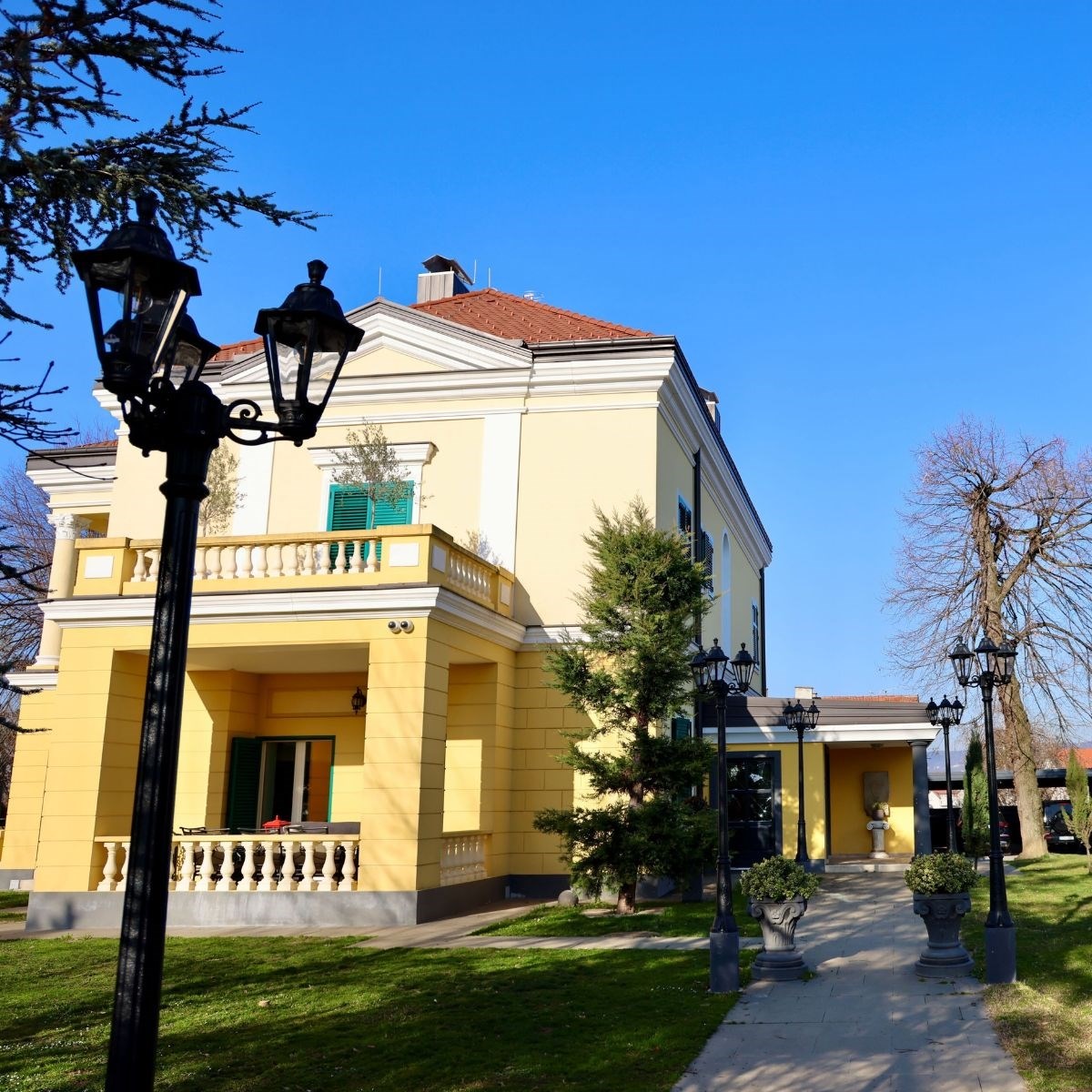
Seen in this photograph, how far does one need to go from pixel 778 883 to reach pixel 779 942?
590 millimetres

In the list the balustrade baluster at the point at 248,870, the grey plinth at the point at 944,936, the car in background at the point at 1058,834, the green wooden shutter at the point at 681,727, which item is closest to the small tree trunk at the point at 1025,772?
the car in background at the point at 1058,834

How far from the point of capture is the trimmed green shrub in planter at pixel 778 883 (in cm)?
1043

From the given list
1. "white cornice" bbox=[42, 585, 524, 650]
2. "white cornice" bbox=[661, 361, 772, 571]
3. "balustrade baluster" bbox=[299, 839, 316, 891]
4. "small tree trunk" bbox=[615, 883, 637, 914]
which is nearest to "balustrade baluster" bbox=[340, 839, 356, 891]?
"balustrade baluster" bbox=[299, 839, 316, 891]

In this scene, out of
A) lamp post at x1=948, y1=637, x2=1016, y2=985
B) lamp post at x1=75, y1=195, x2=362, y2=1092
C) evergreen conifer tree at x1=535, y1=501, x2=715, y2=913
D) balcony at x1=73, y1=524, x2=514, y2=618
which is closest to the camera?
lamp post at x1=75, y1=195, x2=362, y2=1092

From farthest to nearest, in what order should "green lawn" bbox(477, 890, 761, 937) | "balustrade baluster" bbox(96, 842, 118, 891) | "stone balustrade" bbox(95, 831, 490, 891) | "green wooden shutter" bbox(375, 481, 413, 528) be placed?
1. "green wooden shutter" bbox(375, 481, 413, 528)
2. "balustrade baluster" bbox(96, 842, 118, 891)
3. "stone balustrade" bbox(95, 831, 490, 891)
4. "green lawn" bbox(477, 890, 761, 937)

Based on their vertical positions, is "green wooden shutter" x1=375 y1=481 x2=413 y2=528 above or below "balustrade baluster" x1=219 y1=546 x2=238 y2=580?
above

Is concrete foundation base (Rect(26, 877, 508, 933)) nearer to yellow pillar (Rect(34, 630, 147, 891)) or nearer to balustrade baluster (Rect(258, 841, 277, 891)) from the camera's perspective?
balustrade baluster (Rect(258, 841, 277, 891))

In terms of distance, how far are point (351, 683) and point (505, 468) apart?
451cm

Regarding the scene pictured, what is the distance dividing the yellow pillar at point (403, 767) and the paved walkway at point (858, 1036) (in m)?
5.03

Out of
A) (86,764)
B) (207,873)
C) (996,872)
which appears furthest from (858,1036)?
(86,764)

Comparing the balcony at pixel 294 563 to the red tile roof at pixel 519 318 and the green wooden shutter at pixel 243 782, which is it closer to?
the green wooden shutter at pixel 243 782

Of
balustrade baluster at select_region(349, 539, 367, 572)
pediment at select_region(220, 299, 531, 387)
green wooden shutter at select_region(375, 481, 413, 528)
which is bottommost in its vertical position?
balustrade baluster at select_region(349, 539, 367, 572)

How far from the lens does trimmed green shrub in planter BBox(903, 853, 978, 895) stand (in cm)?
1027

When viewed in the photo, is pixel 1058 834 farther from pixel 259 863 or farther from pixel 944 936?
pixel 259 863
